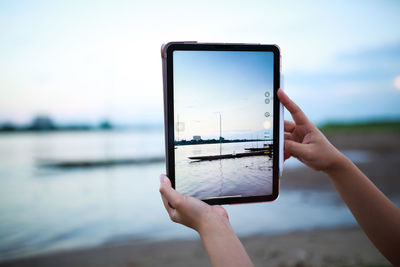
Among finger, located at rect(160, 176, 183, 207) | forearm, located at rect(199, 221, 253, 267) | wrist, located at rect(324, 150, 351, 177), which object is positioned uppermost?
wrist, located at rect(324, 150, 351, 177)

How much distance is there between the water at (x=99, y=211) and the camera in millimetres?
4047

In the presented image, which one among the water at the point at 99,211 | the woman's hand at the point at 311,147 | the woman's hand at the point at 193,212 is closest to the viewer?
the woman's hand at the point at 193,212

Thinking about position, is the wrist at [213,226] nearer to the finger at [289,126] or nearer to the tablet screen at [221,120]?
the tablet screen at [221,120]

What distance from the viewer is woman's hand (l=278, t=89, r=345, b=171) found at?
1096mm

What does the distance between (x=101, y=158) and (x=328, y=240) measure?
26.7ft

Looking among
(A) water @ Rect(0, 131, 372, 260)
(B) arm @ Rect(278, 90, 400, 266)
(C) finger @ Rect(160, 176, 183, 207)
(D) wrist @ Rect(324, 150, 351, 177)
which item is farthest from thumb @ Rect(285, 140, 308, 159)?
(A) water @ Rect(0, 131, 372, 260)

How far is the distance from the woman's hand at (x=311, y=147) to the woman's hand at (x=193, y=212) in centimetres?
40

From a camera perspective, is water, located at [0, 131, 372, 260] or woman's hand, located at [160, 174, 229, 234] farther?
water, located at [0, 131, 372, 260]

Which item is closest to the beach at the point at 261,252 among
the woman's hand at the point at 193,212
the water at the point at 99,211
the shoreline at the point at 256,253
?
the shoreline at the point at 256,253

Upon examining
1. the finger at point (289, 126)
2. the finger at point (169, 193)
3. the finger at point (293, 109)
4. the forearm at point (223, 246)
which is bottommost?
the forearm at point (223, 246)

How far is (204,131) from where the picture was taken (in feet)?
3.37

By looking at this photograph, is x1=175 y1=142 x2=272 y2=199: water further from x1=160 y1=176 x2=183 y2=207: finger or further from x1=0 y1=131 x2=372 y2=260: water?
x1=0 y1=131 x2=372 y2=260: water

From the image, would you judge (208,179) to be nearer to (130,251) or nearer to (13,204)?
(130,251)

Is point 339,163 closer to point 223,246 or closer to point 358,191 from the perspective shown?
point 358,191
